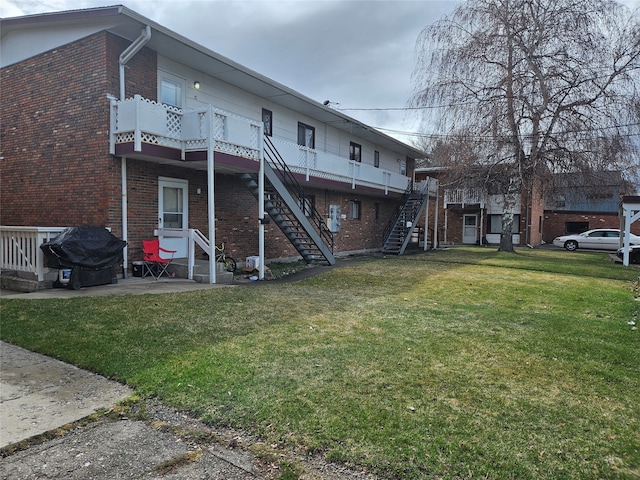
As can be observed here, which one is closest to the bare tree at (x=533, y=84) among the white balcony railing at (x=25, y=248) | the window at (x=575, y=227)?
the window at (x=575, y=227)

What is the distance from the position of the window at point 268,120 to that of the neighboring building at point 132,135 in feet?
1.29

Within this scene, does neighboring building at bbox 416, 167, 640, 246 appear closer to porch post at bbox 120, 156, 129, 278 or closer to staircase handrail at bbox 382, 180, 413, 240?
staircase handrail at bbox 382, 180, 413, 240

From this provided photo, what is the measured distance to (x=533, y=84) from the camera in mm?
17562

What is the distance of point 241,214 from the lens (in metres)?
13.5

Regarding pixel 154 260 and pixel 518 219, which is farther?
pixel 518 219

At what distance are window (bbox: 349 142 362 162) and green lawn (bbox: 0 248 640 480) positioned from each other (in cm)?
1322

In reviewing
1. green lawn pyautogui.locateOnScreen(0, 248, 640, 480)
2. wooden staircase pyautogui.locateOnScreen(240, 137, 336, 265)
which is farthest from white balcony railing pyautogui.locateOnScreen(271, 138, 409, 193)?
green lawn pyautogui.locateOnScreen(0, 248, 640, 480)

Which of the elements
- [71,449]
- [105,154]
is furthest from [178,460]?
[105,154]

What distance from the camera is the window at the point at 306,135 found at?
55.0 ft

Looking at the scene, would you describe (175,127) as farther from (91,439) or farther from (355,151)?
(355,151)

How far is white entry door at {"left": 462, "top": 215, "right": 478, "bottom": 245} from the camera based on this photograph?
100ft

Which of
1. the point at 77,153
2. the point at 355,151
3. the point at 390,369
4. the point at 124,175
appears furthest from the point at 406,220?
the point at 390,369

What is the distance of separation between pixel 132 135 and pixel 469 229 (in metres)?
26.1

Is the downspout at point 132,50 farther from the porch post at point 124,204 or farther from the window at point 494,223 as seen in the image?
the window at point 494,223
